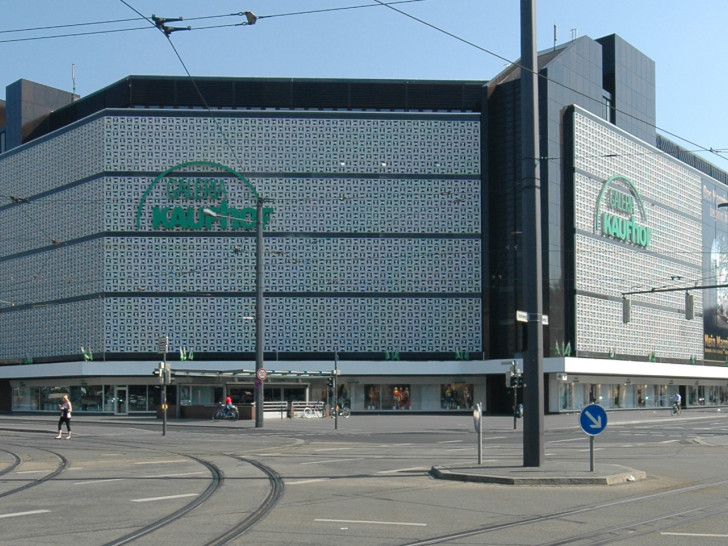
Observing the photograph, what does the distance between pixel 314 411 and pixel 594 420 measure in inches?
1473

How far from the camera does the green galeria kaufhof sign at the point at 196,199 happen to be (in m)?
60.1

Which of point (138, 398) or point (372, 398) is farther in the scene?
point (372, 398)

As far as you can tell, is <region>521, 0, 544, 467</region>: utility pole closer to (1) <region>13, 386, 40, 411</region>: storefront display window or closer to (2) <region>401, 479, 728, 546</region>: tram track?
(2) <region>401, 479, 728, 546</region>: tram track

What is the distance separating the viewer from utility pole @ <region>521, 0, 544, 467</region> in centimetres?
1683

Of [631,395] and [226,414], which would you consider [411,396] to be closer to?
[631,395]

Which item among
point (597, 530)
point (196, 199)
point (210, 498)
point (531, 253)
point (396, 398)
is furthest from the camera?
point (396, 398)

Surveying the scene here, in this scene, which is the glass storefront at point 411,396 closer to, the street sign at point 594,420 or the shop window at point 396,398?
the shop window at point 396,398

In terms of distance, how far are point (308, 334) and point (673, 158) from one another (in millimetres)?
34669

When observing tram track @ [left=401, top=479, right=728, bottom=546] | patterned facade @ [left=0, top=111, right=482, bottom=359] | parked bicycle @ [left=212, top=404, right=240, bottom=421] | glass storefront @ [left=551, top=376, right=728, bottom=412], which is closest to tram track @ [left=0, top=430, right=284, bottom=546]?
tram track @ [left=401, top=479, right=728, bottom=546]

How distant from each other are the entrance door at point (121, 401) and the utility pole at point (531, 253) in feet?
158

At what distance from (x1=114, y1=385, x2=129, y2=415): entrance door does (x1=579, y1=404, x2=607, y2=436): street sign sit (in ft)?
161

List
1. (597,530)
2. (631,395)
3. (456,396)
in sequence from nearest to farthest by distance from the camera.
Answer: (597,530) → (456,396) → (631,395)

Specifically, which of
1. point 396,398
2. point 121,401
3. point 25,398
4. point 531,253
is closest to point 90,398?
point 121,401

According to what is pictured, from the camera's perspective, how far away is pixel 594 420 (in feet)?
53.0
